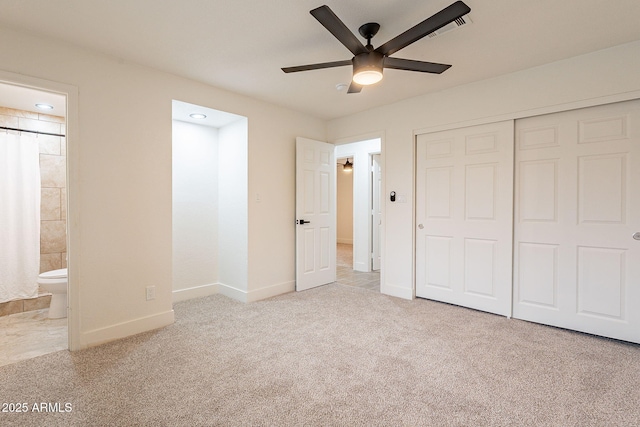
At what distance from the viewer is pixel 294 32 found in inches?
93.0

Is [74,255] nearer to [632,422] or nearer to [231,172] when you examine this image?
[231,172]

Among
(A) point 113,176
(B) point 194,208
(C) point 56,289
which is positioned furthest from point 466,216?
(C) point 56,289

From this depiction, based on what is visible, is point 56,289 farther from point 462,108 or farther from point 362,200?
point 462,108

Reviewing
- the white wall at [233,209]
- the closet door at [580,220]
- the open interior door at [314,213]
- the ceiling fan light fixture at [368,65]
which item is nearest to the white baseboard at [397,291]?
the open interior door at [314,213]

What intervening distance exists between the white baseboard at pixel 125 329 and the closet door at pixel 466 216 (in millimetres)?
2929

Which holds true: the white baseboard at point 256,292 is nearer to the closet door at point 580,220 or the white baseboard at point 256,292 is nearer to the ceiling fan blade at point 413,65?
the closet door at point 580,220

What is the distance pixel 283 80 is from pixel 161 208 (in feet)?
6.00

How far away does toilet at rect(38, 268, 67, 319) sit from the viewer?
3.12 meters

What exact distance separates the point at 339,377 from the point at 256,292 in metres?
1.98

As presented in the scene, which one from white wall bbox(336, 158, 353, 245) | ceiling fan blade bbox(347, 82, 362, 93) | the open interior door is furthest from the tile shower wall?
white wall bbox(336, 158, 353, 245)

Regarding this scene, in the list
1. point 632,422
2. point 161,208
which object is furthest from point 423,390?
point 161,208

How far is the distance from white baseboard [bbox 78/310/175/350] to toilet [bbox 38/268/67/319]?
0.92m

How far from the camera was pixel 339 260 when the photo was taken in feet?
22.3

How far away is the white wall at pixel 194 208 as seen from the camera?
153 inches
